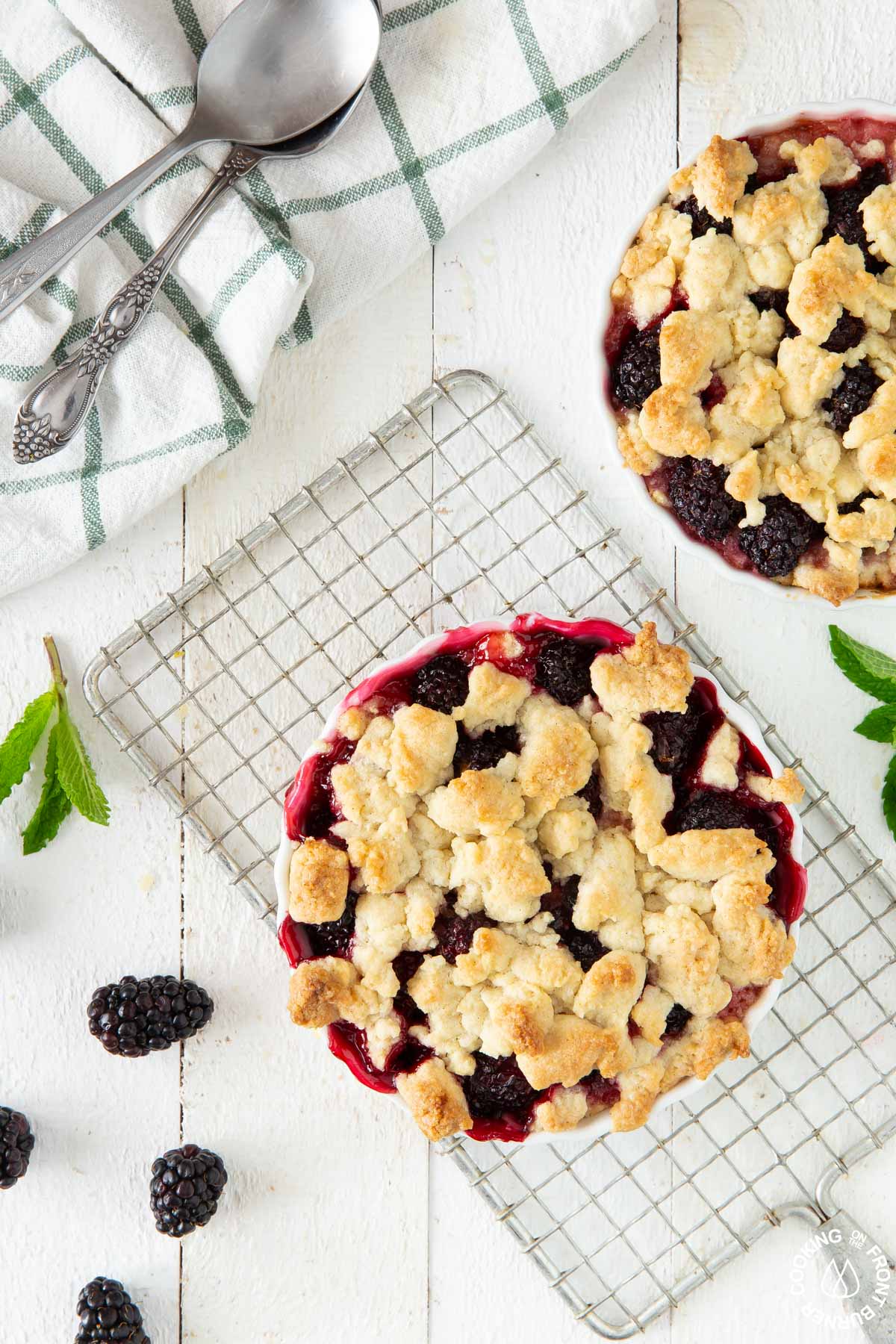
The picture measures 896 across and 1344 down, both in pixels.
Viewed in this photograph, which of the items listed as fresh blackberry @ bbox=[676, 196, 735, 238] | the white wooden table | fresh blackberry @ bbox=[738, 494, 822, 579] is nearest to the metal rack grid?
the white wooden table

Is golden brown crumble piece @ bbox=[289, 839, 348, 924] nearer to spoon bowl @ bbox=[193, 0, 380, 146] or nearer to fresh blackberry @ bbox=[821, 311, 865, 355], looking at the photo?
fresh blackberry @ bbox=[821, 311, 865, 355]

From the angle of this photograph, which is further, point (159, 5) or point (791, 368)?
point (159, 5)

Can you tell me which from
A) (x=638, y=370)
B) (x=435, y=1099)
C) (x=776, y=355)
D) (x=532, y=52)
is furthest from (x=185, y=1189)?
(x=532, y=52)

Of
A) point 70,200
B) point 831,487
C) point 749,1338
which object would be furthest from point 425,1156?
point 70,200

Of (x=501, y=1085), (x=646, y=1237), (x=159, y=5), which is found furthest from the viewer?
(x=646, y=1237)

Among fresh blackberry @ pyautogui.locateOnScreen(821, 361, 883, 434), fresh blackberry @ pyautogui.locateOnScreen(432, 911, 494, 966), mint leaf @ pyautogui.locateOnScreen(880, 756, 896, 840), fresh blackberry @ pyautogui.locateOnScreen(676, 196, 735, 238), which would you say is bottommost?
mint leaf @ pyautogui.locateOnScreen(880, 756, 896, 840)

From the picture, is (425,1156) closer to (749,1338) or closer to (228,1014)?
(228,1014)

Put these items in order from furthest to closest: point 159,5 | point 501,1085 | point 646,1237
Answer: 1. point 646,1237
2. point 159,5
3. point 501,1085
